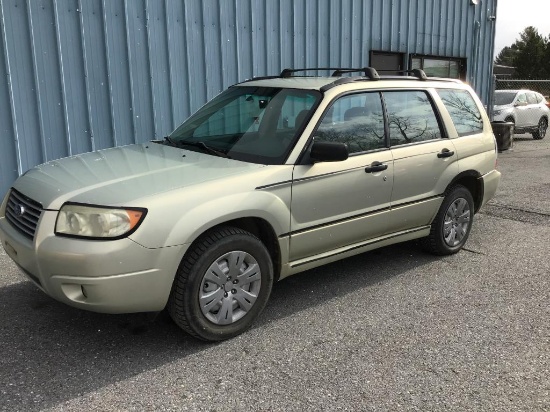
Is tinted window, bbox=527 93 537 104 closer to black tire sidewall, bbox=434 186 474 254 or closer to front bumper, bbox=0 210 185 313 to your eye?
black tire sidewall, bbox=434 186 474 254

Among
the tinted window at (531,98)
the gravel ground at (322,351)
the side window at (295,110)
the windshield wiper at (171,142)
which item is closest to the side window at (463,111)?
the gravel ground at (322,351)

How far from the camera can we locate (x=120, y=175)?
332 cm

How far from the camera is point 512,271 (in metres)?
4.71

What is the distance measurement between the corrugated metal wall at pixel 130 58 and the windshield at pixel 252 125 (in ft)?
9.93

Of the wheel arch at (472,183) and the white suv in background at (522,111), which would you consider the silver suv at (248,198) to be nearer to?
the wheel arch at (472,183)

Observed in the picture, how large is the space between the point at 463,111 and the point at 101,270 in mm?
3790

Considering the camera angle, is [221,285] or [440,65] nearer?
[221,285]

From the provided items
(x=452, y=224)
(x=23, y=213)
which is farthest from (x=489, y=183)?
(x=23, y=213)

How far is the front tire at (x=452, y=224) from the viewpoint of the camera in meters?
4.85

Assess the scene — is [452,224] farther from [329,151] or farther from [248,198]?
[248,198]

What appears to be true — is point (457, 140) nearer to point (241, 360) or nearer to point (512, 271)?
point (512, 271)

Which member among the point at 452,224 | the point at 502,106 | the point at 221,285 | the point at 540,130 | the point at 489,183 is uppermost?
the point at 502,106

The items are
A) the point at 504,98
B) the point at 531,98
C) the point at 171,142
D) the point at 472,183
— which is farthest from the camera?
the point at 531,98

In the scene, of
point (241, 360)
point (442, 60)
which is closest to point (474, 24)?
point (442, 60)
